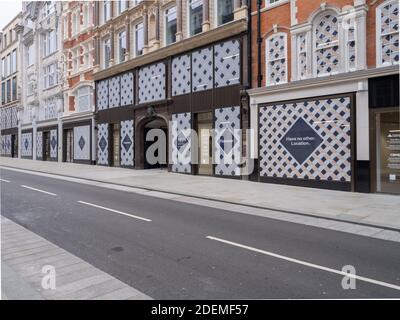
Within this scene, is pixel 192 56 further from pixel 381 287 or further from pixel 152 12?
pixel 381 287

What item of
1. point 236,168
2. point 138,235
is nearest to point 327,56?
point 236,168

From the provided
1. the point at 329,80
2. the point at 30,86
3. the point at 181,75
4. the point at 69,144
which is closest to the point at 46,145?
the point at 69,144

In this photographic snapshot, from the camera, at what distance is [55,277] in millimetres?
4973

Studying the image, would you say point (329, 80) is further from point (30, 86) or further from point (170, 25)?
point (30, 86)

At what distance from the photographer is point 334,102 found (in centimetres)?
1468

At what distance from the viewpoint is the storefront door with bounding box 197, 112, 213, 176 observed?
2030cm

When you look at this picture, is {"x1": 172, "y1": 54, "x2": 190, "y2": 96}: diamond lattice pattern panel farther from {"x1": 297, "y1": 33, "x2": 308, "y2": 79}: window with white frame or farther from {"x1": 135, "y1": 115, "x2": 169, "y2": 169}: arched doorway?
{"x1": 297, "y1": 33, "x2": 308, "y2": 79}: window with white frame

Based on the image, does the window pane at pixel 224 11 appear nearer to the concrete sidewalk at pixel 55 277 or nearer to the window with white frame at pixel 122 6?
the window with white frame at pixel 122 6

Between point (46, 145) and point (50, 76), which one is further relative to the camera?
point (46, 145)

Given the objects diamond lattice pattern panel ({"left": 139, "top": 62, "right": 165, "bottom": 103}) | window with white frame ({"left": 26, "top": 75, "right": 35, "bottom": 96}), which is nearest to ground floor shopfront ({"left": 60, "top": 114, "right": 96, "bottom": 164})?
diamond lattice pattern panel ({"left": 139, "top": 62, "right": 165, "bottom": 103})

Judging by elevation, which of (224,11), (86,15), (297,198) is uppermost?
(86,15)

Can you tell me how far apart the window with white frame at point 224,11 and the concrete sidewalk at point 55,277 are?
16.4 meters

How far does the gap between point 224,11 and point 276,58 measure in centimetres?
488

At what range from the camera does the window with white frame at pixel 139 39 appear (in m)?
25.4
